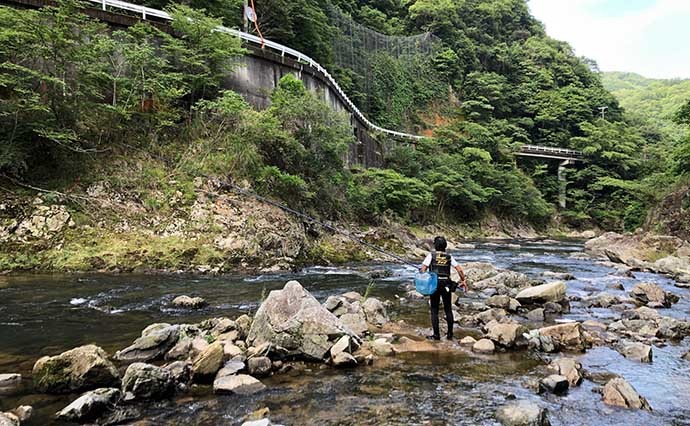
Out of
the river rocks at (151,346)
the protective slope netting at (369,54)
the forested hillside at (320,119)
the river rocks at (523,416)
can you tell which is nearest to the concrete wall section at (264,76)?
the forested hillside at (320,119)

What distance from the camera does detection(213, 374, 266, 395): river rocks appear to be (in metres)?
4.27

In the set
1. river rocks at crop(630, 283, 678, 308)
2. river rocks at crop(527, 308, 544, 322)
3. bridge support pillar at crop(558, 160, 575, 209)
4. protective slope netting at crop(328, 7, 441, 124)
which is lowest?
river rocks at crop(630, 283, 678, 308)

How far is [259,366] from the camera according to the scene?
4.80m

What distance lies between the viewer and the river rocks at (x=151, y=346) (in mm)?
5160

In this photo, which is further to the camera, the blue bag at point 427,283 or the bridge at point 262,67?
the bridge at point 262,67

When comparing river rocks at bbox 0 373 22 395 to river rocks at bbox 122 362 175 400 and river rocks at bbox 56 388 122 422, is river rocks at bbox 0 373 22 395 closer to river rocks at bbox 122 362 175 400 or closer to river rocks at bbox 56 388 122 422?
river rocks at bbox 56 388 122 422

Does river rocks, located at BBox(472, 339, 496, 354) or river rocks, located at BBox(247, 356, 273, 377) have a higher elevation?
river rocks, located at BBox(247, 356, 273, 377)

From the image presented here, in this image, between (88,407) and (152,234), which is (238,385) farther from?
(152,234)

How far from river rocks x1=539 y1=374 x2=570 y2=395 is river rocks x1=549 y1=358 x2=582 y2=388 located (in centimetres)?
21

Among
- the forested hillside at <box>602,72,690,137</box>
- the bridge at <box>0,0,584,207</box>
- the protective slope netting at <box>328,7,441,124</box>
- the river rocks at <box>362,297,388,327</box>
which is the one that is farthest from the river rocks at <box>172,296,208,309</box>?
the forested hillside at <box>602,72,690,137</box>

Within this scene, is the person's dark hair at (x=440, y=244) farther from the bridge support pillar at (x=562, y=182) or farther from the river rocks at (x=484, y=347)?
the bridge support pillar at (x=562, y=182)

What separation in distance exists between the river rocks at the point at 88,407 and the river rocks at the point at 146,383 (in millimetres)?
187

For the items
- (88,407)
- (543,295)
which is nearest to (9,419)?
(88,407)

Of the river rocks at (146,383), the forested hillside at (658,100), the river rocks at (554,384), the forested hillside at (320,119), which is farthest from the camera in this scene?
the forested hillside at (658,100)
